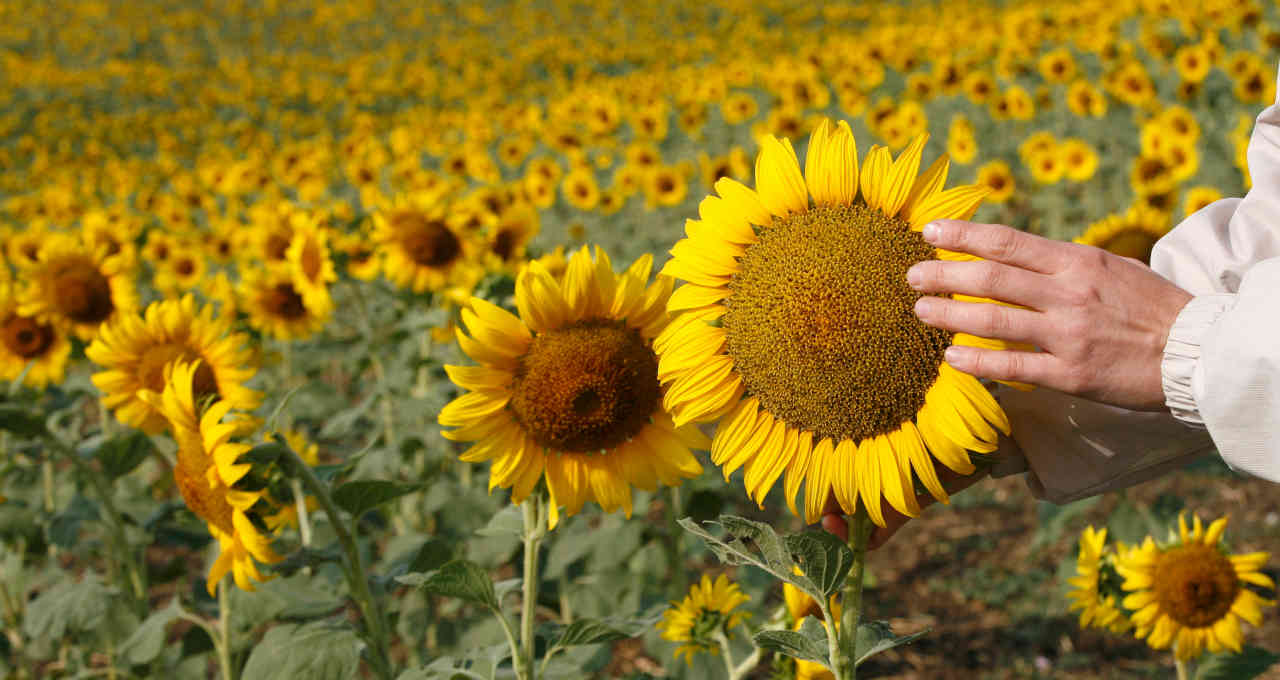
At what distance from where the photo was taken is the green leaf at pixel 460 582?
1.61m

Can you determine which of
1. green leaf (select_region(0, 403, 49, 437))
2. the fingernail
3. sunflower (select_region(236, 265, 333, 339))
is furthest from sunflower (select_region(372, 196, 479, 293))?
the fingernail

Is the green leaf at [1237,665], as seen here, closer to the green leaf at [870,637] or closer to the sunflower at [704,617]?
the sunflower at [704,617]

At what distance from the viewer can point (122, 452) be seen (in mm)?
2619

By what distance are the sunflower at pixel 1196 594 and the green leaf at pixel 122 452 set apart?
2361mm

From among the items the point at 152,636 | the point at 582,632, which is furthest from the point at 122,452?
the point at 582,632

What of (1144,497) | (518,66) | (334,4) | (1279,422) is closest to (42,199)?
(518,66)

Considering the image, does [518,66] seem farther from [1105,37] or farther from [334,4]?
[334,4]

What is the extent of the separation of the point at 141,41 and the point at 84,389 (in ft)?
53.4

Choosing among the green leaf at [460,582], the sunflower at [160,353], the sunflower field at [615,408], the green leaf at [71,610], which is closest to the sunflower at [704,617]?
the sunflower field at [615,408]

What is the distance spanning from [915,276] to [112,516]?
91.3 inches

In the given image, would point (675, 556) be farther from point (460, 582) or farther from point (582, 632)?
point (460, 582)

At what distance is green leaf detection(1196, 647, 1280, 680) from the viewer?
2.09 metres

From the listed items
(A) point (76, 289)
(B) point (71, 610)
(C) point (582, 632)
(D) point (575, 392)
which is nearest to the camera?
(D) point (575, 392)

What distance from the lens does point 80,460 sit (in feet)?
8.57
